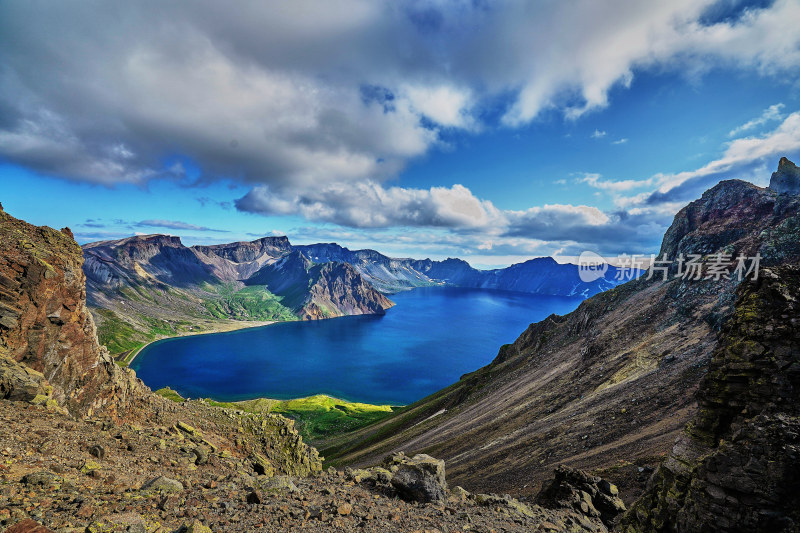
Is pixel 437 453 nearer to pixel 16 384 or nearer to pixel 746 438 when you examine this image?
pixel 746 438

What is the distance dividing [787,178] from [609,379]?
64.4m

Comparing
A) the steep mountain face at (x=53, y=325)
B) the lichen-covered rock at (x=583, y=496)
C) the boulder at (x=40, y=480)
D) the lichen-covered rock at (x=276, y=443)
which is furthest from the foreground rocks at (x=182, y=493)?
the lichen-covered rock at (x=276, y=443)

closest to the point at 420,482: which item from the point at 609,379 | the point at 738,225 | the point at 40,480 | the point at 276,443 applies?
the point at 40,480

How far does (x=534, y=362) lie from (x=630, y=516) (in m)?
74.5

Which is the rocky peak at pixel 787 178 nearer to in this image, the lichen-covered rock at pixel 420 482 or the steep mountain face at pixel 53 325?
the lichen-covered rock at pixel 420 482

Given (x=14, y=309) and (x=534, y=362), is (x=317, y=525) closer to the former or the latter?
(x=14, y=309)

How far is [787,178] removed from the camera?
6925 centimetres

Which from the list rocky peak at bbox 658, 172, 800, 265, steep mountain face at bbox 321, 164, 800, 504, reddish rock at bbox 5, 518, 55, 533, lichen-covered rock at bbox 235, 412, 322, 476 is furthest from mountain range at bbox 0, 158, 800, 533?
rocky peak at bbox 658, 172, 800, 265

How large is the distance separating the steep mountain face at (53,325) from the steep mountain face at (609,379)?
40156 millimetres

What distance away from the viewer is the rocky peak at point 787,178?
6749 cm

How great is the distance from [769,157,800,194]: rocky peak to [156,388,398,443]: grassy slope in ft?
379

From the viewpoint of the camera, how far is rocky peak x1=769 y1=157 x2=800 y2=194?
67.5 m

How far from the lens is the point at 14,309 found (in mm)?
21484

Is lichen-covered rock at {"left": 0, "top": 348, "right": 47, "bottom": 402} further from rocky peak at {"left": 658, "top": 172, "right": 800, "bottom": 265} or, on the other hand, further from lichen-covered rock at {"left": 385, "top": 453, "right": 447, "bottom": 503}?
rocky peak at {"left": 658, "top": 172, "right": 800, "bottom": 265}
